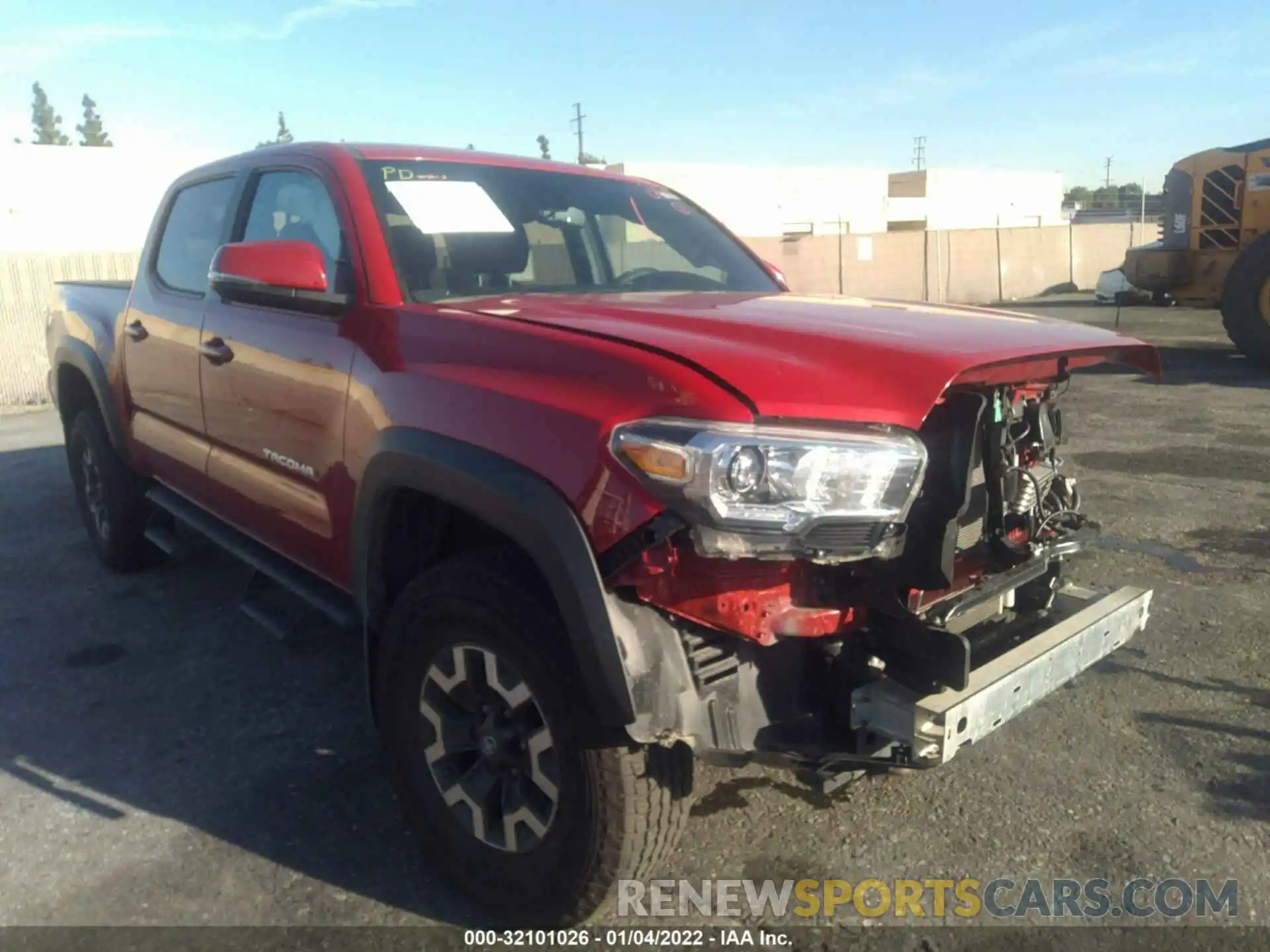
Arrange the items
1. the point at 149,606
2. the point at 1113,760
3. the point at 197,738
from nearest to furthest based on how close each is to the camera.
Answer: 1. the point at 1113,760
2. the point at 197,738
3. the point at 149,606

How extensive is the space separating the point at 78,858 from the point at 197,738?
70 cm

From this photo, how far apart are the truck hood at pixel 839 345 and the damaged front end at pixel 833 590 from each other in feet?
0.25

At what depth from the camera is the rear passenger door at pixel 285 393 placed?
3.07m

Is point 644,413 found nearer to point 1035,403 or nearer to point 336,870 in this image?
point 1035,403

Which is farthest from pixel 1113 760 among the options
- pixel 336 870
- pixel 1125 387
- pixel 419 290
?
pixel 1125 387

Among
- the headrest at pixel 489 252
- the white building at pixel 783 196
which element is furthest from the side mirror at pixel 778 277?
the white building at pixel 783 196

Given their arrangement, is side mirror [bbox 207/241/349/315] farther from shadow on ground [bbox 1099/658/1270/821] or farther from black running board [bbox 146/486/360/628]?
shadow on ground [bbox 1099/658/1270/821]

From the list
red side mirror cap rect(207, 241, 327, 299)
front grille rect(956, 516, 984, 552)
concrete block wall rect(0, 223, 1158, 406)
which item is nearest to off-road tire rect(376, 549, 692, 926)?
front grille rect(956, 516, 984, 552)

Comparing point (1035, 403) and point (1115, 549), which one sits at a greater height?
point (1035, 403)

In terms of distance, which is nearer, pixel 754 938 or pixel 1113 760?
pixel 754 938

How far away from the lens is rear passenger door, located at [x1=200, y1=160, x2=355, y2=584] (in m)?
3.07

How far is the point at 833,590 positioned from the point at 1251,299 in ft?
36.9

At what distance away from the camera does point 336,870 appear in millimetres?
2873

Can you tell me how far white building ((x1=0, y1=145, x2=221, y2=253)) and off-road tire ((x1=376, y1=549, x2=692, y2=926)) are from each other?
22.2 m
